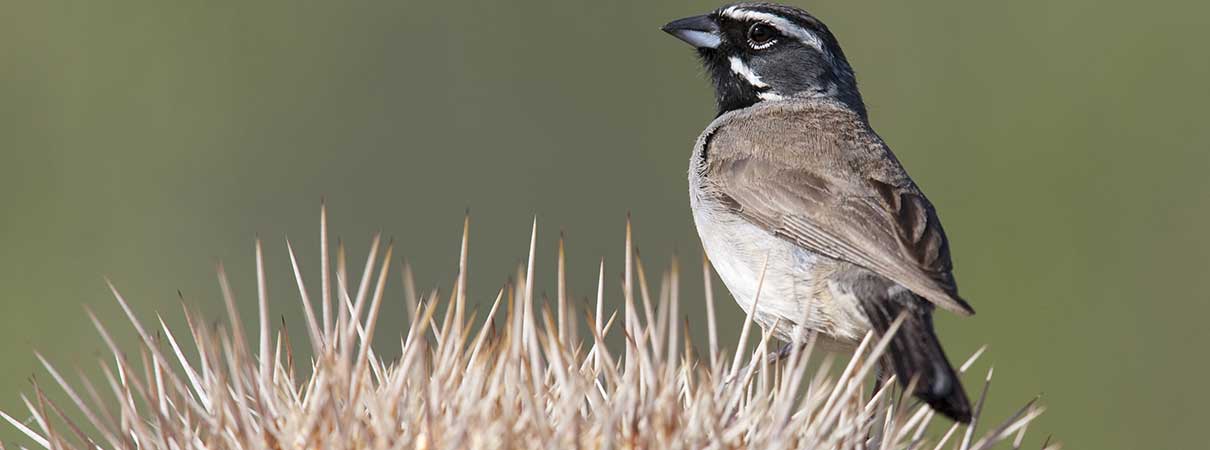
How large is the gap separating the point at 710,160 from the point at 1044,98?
18.2 ft

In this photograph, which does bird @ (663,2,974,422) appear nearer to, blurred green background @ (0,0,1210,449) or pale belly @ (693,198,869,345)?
pale belly @ (693,198,869,345)

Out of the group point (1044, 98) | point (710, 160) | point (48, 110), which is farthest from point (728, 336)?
point (48, 110)

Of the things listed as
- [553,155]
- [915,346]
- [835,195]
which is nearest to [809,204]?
[835,195]

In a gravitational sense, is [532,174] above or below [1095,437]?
above

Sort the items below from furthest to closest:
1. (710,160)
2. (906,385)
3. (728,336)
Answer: (728,336)
(710,160)
(906,385)

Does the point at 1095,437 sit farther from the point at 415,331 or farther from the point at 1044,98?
the point at 415,331

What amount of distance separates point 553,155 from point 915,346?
266 inches

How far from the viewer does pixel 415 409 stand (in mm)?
2754

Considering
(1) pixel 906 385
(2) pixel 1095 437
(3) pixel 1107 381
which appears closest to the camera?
(1) pixel 906 385

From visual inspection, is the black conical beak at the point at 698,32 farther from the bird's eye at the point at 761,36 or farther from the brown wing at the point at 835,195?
the brown wing at the point at 835,195

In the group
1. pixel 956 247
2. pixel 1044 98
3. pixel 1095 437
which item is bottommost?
pixel 1095 437

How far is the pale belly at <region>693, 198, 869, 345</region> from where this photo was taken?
4.26 meters

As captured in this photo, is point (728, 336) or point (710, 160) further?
point (728, 336)

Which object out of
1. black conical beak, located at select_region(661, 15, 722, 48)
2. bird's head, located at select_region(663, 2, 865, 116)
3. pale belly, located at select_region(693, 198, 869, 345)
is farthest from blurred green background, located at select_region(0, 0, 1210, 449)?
pale belly, located at select_region(693, 198, 869, 345)
